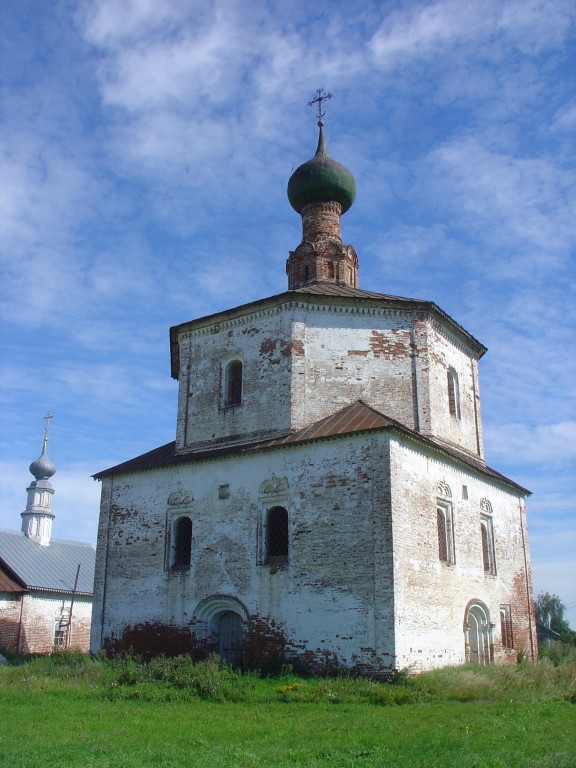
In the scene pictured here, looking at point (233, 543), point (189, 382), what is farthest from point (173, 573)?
point (189, 382)

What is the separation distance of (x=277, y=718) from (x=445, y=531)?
21.0 feet

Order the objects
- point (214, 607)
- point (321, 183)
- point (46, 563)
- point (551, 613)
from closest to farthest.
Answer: point (214, 607) → point (321, 183) → point (46, 563) → point (551, 613)

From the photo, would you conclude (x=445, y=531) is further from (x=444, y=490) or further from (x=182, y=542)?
(x=182, y=542)

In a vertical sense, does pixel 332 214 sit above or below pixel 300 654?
above

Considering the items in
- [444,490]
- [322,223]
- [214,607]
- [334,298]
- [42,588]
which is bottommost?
[214,607]

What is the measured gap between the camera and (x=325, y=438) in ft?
45.0

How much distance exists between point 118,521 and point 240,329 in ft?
17.5

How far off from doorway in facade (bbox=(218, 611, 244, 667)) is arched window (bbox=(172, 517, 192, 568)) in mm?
1575

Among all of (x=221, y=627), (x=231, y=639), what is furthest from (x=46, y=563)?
(x=231, y=639)

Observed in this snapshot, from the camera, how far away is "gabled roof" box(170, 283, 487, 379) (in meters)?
15.9

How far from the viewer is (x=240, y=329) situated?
1669 centimetres

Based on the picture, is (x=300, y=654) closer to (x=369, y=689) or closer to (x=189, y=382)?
(x=369, y=689)

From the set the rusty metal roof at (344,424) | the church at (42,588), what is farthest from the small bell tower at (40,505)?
the rusty metal roof at (344,424)

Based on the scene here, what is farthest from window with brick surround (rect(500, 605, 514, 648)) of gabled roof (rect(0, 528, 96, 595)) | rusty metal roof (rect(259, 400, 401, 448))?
gabled roof (rect(0, 528, 96, 595))
